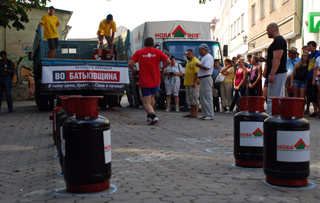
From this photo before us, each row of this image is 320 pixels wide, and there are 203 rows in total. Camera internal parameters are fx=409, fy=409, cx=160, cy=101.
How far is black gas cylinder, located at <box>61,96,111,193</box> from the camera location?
3738 millimetres

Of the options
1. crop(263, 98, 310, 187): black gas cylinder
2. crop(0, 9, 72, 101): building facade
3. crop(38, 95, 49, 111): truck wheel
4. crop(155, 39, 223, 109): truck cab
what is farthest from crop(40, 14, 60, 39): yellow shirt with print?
crop(0, 9, 72, 101): building facade

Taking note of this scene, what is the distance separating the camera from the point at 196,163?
518cm

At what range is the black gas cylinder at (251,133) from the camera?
4.76 m

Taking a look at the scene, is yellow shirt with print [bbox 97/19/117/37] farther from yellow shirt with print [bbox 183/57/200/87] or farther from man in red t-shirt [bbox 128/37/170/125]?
man in red t-shirt [bbox 128/37/170/125]

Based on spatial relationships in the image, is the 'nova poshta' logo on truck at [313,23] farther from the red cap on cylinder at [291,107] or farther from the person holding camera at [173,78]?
the red cap on cylinder at [291,107]

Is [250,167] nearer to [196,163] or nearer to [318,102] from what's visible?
[196,163]

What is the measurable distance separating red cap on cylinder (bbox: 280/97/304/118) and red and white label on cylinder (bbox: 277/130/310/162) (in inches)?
6.9

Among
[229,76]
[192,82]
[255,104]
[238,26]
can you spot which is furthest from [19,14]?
[238,26]

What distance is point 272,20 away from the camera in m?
27.7

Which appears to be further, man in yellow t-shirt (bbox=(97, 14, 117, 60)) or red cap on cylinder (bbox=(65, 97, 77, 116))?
man in yellow t-shirt (bbox=(97, 14, 117, 60))

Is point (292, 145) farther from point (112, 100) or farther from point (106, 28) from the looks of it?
point (112, 100)

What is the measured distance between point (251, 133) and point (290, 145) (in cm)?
90

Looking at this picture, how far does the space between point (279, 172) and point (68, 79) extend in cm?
1003

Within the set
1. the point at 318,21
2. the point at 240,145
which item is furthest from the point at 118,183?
the point at 318,21
